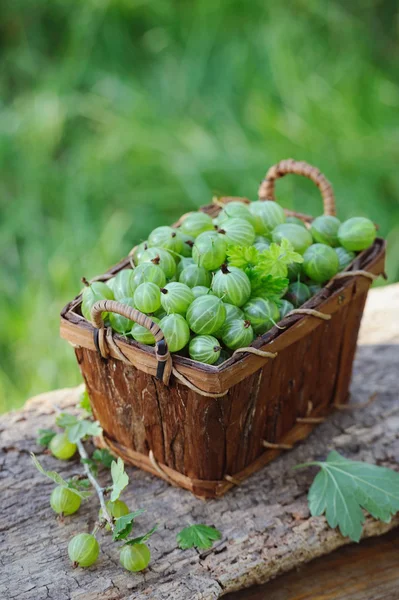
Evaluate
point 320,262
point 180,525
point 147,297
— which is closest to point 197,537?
point 180,525

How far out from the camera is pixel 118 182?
2893mm

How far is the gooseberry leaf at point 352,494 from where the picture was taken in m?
1.29

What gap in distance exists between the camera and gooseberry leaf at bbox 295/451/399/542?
4.22ft

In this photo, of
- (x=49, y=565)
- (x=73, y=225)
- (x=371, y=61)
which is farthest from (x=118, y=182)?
(x=49, y=565)

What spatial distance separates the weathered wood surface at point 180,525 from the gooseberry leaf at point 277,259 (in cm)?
47

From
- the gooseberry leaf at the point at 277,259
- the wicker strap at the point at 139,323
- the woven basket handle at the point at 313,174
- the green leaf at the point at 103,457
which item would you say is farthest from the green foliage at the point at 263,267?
the green leaf at the point at 103,457

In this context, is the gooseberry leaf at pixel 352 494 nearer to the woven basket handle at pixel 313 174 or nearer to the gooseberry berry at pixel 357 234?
the gooseberry berry at pixel 357 234

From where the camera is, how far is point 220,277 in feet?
3.93

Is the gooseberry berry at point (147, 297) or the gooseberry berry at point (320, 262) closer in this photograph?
the gooseberry berry at point (147, 297)

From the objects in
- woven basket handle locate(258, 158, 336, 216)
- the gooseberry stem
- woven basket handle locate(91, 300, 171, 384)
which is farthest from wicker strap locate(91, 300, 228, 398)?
woven basket handle locate(258, 158, 336, 216)

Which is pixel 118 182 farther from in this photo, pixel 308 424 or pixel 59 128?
pixel 308 424

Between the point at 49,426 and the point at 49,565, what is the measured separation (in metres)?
0.41

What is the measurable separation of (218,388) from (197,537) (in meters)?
0.33

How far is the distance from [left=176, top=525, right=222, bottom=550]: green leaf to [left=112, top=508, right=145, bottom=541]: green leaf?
12 centimetres
